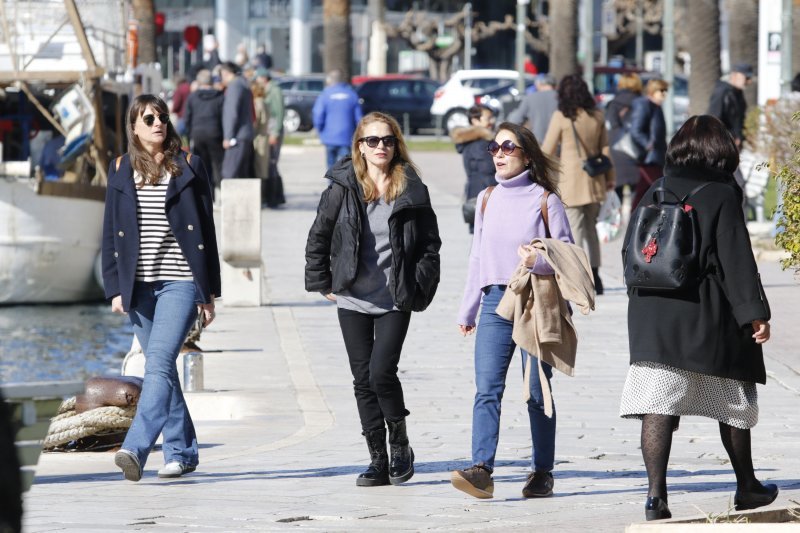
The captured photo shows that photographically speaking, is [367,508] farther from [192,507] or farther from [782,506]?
[782,506]

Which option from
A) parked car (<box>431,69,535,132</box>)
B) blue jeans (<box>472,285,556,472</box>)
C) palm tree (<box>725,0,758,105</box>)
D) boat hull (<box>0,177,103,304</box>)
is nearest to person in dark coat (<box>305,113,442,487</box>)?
blue jeans (<box>472,285,556,472</box>)

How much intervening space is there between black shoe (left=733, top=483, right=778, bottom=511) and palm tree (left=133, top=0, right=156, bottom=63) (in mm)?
39323

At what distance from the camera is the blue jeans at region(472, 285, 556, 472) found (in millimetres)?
7457

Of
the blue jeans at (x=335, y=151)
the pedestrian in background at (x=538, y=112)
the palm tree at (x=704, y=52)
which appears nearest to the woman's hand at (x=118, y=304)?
the pedestrian in background at (x=538, y=112)

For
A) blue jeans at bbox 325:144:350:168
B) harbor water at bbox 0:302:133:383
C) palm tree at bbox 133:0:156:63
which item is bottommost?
harbor water at bbox 0:302:133:383

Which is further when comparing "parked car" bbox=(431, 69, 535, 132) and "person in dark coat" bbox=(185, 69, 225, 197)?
"parked car" bbox=(431, 69, 535, 132)

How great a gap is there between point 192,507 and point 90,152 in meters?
15.9

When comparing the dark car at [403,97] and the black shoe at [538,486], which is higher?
the dark car at [403,97]

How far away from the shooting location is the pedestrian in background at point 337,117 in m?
23.4

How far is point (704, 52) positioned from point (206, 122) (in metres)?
12.5

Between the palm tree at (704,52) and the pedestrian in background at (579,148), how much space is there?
1711 cm

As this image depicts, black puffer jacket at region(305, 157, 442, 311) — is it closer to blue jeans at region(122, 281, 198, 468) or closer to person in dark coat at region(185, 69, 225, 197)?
blue jeans at region(122, 281, 198, 468)

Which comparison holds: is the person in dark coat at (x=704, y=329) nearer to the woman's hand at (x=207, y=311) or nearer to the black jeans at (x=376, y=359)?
the black jeans at (x=376, y=359)

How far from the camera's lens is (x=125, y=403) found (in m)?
9.51
